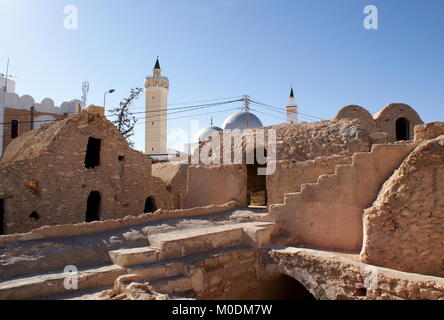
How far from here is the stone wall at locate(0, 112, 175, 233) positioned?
1061 cm

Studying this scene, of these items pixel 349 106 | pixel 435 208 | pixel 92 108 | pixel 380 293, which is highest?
pixel 92 108

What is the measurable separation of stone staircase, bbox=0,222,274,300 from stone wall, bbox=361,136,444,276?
2138 mm

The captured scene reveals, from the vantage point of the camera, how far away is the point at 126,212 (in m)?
13.2

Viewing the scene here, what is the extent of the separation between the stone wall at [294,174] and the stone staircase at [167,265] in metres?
2.82

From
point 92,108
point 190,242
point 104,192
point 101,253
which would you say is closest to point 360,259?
point 190,242

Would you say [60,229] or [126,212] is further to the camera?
[126,212]

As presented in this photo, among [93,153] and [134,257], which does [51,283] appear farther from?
[93,153]

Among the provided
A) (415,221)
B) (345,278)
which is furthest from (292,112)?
(345,278)

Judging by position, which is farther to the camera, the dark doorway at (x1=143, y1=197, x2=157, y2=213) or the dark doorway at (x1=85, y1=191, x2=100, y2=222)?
the dark doorway at (x1=143, y1=197, x2=157, y2=213)

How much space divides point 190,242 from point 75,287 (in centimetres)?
206

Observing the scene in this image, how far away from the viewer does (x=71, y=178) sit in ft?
38.7

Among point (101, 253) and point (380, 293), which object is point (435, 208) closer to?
point (380, 293)

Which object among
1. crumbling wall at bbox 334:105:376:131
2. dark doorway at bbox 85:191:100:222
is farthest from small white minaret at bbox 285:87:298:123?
dark doorway at bbox 85:191:100:222

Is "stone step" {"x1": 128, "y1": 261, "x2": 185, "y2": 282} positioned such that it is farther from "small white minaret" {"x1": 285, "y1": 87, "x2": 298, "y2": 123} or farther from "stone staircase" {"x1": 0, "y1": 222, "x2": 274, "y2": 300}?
"small white minaret" {"x1": 285, "y1": 87, "x2": 298, "y2": 123}
